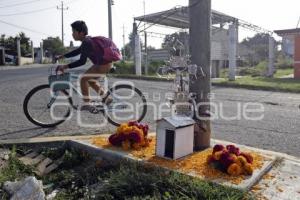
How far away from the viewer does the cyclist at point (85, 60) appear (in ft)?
19.8

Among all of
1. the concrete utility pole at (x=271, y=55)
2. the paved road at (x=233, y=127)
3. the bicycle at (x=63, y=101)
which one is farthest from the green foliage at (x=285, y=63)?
the bicycle at (x=63, y=101)

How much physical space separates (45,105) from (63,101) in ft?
1.08

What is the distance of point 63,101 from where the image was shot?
6.54m

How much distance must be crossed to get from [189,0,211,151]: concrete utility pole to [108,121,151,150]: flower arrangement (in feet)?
2.19

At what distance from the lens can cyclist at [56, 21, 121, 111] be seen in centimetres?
605

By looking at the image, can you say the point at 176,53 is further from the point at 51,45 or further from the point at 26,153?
the point at 51,45

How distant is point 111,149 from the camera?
4586 mm

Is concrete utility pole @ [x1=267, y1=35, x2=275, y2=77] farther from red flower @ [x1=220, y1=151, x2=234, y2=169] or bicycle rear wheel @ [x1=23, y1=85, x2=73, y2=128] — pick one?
red flower @ [x1=220, y1=151, x2=234, y2=169]

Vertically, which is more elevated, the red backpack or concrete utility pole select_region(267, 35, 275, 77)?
concrete utility pole select_region(267, 35, 275, 77)

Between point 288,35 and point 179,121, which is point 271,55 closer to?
point 288,35

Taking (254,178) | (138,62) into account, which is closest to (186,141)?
(254,178)

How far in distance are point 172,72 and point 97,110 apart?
219cm

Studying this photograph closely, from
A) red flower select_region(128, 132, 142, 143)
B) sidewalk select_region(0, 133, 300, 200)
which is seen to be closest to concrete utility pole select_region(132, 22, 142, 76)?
red flower select_region(128, 132, 142, 143)

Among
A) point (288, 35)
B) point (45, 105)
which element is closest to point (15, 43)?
point (288, 35)
